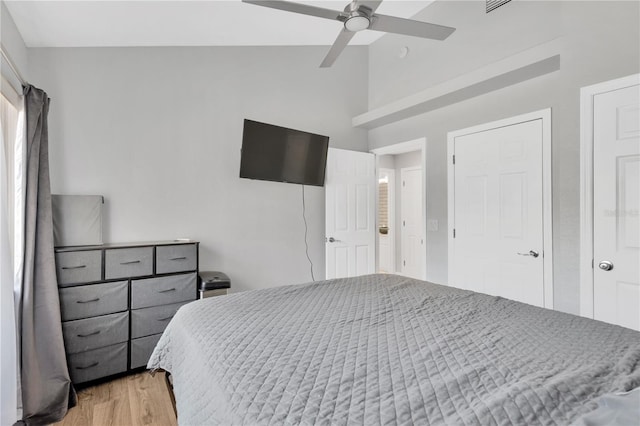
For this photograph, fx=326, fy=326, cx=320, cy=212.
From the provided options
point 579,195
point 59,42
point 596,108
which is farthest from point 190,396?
point 59,42

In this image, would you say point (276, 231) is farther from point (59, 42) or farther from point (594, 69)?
point (594, 69)

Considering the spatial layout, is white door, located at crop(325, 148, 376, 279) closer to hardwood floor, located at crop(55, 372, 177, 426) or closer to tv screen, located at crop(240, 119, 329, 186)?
tv screen, located at crop(240, 119, 329, 186)

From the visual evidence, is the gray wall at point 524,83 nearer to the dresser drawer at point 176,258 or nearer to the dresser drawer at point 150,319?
the dresser drawer at point 176,258

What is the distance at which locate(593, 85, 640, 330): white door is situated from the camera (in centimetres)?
198

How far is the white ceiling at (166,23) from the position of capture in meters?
2.40

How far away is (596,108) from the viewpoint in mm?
2135

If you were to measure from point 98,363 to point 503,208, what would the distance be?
11.5 feet

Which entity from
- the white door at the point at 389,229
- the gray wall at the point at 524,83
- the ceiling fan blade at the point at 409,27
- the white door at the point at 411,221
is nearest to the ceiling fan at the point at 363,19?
the ceiling fan blade at the point at 409,27

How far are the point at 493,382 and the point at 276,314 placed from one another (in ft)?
2.97

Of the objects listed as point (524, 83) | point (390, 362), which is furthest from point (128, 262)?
point (524, 83)

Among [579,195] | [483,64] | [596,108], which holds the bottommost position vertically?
[579,195]

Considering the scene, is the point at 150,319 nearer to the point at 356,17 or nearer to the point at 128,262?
the point at 128,262

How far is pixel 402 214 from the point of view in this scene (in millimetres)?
6062

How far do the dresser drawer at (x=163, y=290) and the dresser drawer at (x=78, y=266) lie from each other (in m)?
0.28
